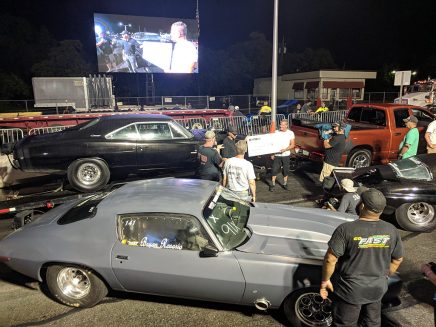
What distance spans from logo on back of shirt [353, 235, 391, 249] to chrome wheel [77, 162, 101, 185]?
6.40 meters

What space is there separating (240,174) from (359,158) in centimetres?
543

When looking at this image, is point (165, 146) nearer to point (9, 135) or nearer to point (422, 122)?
point (422, 122)

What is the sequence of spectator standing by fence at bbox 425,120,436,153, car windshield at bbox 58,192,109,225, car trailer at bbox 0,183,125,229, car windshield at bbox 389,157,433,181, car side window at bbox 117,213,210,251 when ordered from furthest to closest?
spectator standing by fence at bbox 425,120,436,153
car windshield at bbox 389,157,433,181
car trailer at bbox 0,183,125,229
car windshield at bbox 58,192,109,225
car side window at bbox 117,213,210,251

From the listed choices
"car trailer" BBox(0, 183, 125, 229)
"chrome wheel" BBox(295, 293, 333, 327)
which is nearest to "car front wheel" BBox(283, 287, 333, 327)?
"chrome wheel" BBox(295, 293, 333, 327)

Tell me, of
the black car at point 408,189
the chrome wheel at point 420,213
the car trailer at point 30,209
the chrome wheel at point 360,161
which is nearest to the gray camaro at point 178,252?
the car trailer at point 30,209

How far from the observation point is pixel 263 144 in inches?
341

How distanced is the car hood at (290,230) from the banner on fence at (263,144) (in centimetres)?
366

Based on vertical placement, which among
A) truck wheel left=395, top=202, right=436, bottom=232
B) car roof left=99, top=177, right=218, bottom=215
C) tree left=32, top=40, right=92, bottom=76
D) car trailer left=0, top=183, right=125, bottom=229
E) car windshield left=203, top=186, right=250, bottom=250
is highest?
tree left=32, top=40, right=92, bottom=76

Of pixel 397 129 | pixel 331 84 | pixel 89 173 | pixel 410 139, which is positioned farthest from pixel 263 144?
pixel 331 84

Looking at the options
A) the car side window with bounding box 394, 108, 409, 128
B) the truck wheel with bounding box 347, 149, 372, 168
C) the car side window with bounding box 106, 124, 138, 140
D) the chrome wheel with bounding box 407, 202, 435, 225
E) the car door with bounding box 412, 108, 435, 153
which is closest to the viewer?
the chrome wheel with bounding box 407, 202, 435, 225

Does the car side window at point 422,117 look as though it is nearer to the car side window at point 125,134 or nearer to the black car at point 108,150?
the black car at point 108,150

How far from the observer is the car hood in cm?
374

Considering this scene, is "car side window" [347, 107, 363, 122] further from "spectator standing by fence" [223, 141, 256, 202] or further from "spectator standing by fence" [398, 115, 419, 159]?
"spectator standing by fence" [223, 141, 256, 202]

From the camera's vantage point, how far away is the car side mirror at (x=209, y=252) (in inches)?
141
